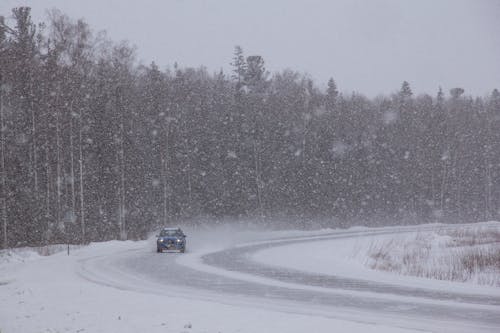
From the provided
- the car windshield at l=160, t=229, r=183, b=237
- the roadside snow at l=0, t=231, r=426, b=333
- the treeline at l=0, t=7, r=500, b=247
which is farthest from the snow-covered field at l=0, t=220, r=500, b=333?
the treeline at l=0, t=7, r=500, b=247

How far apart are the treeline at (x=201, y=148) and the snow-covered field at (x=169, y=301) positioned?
39.1 ft

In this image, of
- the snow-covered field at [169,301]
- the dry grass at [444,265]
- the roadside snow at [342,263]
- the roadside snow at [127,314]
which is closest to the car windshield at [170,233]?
the roadside snow at [342,263]

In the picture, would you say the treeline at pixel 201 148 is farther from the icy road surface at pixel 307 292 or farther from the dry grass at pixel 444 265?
the dry grass at pixel 444 265

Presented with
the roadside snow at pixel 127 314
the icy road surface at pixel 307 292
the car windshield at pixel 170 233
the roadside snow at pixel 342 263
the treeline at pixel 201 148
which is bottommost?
the roadside snow at pixel 342 263

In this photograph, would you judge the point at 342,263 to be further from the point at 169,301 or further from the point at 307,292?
the point at 169,301

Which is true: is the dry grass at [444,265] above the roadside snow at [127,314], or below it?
below

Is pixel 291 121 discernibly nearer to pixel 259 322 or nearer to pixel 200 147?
pixel 200 147

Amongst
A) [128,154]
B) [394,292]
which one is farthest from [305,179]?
[394,292]

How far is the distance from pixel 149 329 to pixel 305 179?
200ft

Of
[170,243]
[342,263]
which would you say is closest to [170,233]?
[170,243]

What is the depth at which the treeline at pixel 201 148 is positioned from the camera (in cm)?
4312

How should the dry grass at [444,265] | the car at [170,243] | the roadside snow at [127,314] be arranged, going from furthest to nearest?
the car at [170,243] → the dry grass at [444,265] → the roadside snow at [127,314]

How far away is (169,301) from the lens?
1540 cm

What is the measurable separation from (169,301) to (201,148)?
50.6 metres
